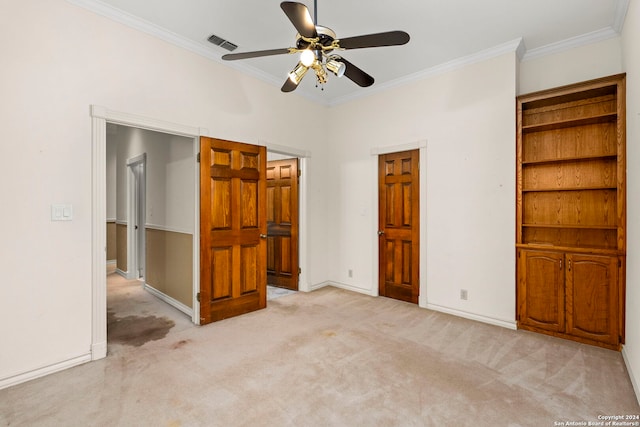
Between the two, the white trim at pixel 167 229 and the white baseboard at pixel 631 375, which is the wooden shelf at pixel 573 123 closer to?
the white baseboard at pixel 631 375

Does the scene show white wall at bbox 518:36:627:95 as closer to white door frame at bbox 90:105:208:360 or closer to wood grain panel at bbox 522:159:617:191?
wood grain panel at bbox 522:159:617:191

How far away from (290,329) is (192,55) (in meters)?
3.04

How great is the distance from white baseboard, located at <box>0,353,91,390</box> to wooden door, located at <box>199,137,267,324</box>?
3.47 ft

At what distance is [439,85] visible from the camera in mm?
3861

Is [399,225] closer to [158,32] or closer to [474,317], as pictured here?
[474,317]

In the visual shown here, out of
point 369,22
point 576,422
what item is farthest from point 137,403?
point 369,22

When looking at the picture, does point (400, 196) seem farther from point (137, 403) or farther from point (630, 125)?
point (137, 403)

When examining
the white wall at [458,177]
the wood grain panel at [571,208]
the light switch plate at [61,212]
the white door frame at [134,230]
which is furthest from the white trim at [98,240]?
the wood grain panel at [571,208]

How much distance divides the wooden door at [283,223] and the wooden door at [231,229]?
0.90m

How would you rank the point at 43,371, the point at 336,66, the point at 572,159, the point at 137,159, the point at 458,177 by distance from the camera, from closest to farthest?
the point at 336,66, the point at 43,371, the point at 572,159, the point at 458,177, the point at 137,159

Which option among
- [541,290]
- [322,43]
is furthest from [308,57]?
[541,290]

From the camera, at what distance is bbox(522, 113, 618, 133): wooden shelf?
2.89 meters

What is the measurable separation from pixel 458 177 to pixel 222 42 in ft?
9.82

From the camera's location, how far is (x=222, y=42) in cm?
323
